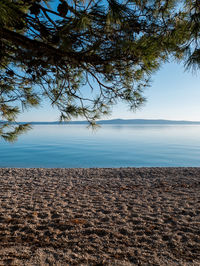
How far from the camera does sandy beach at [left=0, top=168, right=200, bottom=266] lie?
2225 millimetres

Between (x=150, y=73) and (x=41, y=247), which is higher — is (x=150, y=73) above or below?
above

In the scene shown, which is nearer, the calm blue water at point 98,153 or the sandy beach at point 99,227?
the sandy beach at point 99,227

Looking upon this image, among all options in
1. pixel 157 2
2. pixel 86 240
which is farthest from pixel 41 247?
pixel 157 2

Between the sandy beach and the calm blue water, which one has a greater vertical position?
the sandy beach

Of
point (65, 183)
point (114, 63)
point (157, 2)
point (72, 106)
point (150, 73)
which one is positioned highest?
point (157, 2)

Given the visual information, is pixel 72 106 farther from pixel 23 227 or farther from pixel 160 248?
pixel 160 248

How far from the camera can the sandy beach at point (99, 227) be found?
2225 millimetres

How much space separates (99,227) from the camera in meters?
2.94

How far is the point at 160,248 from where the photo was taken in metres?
2.39

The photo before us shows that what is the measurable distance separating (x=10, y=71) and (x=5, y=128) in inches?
40.6

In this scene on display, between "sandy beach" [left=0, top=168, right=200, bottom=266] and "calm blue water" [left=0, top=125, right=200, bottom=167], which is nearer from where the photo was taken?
"sandy beach" [left=0, top=168, right=200, bottom=266]

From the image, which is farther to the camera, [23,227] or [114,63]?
[23,227]

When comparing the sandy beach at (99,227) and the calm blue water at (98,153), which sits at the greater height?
the sandy beach at (99,227)

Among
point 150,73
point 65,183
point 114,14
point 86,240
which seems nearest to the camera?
point 114,14
